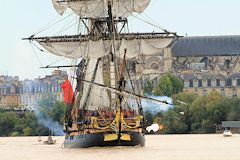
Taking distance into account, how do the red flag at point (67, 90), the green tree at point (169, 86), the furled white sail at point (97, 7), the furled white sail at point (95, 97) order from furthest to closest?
the green tree at point (169, 86)
the furled white sail at point (97, 7)
the furled white sail at point (95, 97)
the red flag at point (67, 90)

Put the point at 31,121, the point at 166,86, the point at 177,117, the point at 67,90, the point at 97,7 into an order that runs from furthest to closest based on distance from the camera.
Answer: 1. the point at 166,86
2. the point at 31,121
3. the point at 177,117
4. the point at 97,7
5. the point at 67,90

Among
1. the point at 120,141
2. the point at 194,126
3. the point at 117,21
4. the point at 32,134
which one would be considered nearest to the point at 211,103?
the point at 194,126

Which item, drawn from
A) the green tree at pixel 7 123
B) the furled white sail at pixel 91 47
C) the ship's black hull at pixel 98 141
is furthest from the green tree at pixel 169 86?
Answer: the ship's black hull at pixel 98 141

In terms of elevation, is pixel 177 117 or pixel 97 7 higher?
pixel 97 7

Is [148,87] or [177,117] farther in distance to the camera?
[148,87]

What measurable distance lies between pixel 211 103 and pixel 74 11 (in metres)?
55.1

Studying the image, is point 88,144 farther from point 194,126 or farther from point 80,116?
point 194,126

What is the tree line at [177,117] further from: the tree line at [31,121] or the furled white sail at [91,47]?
the furled white sail at [91,47]

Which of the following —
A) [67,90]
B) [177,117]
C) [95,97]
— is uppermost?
[67,90]

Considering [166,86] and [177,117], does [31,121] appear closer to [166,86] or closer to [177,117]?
[166,86]

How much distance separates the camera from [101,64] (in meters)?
89.7

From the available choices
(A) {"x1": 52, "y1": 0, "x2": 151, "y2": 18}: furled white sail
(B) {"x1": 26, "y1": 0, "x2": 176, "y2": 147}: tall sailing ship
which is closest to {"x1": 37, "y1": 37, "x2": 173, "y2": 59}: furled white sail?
(B) {"x1": 26, "y1": 0, "x2": 176, "y2": 147}: tall sailing ship

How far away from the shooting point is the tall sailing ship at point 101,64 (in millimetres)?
79500

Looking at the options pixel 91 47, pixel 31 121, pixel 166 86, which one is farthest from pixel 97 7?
pixel 166 86
